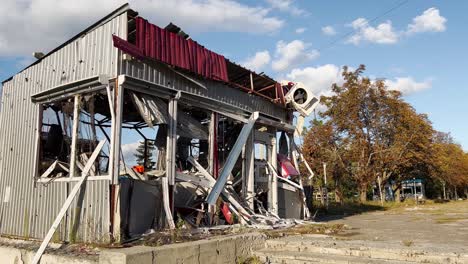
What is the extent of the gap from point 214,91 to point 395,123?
24063mm

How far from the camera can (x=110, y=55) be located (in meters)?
8.91

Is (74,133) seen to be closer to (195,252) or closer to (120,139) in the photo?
(120,139)

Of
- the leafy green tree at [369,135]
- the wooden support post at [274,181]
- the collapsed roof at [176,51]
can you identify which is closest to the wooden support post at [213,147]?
the collapsed roof at [176,51]

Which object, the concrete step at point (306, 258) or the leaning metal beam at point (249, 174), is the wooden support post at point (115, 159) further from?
the leaning metal beam at point (249, 174)

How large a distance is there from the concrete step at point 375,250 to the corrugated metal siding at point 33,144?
3.86 m

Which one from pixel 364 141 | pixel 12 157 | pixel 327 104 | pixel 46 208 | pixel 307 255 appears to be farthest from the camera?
pixel 327 104

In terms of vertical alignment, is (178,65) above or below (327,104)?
below

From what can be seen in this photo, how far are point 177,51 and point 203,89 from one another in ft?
4.52

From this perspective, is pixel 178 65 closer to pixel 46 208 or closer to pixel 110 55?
pixel 110 55

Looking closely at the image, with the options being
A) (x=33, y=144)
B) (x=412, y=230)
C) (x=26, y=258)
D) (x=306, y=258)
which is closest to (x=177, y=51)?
(x=33, y=144)

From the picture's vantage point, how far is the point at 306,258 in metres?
7.11

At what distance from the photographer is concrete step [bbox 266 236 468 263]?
21.0ft

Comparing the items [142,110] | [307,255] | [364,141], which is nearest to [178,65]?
[142,110]

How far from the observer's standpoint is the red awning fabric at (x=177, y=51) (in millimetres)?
9320
